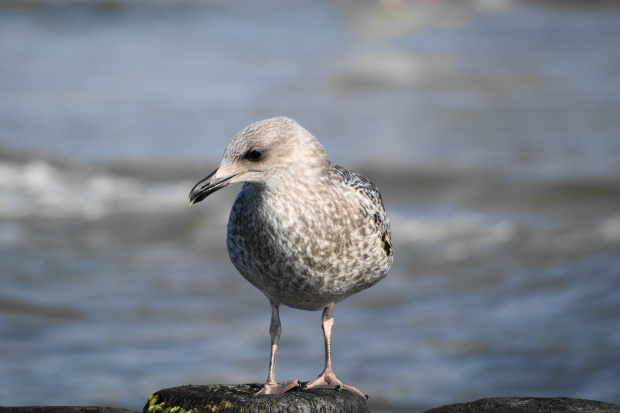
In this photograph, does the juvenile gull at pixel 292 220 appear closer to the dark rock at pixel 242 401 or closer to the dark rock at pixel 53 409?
the dark rock at pixel 242 401

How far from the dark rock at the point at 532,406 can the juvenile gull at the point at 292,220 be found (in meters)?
1.15

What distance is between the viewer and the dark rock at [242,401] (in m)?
6.07

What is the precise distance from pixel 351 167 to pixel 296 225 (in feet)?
49.2

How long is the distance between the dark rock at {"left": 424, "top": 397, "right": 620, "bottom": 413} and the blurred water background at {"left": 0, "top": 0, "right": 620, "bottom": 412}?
422 centimetres

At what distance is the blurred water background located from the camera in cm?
1171

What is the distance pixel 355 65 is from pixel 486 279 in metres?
19.8

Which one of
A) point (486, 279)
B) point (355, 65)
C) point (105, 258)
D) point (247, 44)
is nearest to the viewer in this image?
point (486, 279)

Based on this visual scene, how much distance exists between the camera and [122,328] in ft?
42.7

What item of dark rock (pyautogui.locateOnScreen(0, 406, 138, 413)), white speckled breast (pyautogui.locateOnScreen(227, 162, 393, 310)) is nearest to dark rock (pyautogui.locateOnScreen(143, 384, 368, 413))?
dark rock (pyautogui.locateOnScreen(0, 406, 138, 413))

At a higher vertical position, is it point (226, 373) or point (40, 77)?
point (40, 77)

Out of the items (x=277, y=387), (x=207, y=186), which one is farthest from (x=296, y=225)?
(x=277, y=387)

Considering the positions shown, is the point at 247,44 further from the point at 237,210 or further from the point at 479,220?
the point at 237,210

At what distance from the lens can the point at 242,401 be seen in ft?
20.1

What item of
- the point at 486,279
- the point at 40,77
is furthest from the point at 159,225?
the point at 40,77
